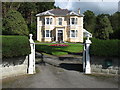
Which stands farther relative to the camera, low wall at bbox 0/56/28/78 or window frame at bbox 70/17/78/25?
window frame at bbox 70/17/78/25

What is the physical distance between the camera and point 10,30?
73.4ft

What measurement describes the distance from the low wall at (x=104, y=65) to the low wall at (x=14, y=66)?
4.88m

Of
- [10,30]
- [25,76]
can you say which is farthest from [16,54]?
[10,30]

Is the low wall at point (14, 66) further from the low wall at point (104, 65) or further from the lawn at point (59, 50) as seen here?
the lawn at point (59, 50)

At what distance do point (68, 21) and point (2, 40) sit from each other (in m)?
28.5

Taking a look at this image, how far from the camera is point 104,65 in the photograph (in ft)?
35.0

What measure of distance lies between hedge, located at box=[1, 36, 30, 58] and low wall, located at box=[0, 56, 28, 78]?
480 mm

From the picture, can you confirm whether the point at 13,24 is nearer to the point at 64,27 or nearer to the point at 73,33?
the point at 64,27

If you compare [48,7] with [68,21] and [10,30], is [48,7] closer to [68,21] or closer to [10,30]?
[68,21]

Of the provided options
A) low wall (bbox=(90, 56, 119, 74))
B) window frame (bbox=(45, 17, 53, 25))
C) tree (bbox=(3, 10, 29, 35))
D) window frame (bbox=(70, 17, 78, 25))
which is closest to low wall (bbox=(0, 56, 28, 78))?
low wall (bbox=(90, 56, 119, 74))

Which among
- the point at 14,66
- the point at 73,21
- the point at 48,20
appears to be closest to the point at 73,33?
the point at 73,21

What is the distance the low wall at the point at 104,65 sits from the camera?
10.4 metres

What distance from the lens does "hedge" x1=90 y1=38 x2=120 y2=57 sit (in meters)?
10.1

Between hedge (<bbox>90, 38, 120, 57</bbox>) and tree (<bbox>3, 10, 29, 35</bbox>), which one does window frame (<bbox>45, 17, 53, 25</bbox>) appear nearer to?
tree (<bbox>3, 10, 29, 35</bbox>)
